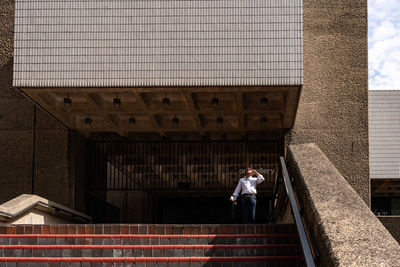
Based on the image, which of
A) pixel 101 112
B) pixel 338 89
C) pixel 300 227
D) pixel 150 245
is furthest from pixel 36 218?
pixel 338 89

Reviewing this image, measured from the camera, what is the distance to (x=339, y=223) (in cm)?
583

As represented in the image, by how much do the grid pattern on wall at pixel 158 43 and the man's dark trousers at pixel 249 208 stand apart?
199cm

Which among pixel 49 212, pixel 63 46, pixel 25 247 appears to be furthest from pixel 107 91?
pixel 25 247

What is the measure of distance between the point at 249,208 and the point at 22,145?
568 cm

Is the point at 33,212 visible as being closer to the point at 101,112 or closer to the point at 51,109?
the point at 51,109

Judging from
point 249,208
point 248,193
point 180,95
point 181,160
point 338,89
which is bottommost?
point 249,208

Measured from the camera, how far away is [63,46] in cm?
1111

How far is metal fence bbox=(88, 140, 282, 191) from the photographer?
1520 cm

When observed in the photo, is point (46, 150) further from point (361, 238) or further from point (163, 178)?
point (361, 238)

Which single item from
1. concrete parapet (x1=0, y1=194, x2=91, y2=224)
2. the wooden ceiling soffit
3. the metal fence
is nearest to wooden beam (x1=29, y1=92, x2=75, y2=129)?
the wooden ceiling soffit

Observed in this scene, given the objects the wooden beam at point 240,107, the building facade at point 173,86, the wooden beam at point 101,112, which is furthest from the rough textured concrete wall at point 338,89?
the wooden beam at point 101,112

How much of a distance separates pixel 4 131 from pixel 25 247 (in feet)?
21.5

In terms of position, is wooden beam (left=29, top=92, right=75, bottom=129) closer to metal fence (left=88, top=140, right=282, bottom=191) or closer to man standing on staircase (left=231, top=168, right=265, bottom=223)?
metal fence (left=88, top=140, right=282, bottom=191)

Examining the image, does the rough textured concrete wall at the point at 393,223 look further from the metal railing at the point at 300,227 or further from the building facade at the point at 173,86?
the metal railing at the point at 300,227
